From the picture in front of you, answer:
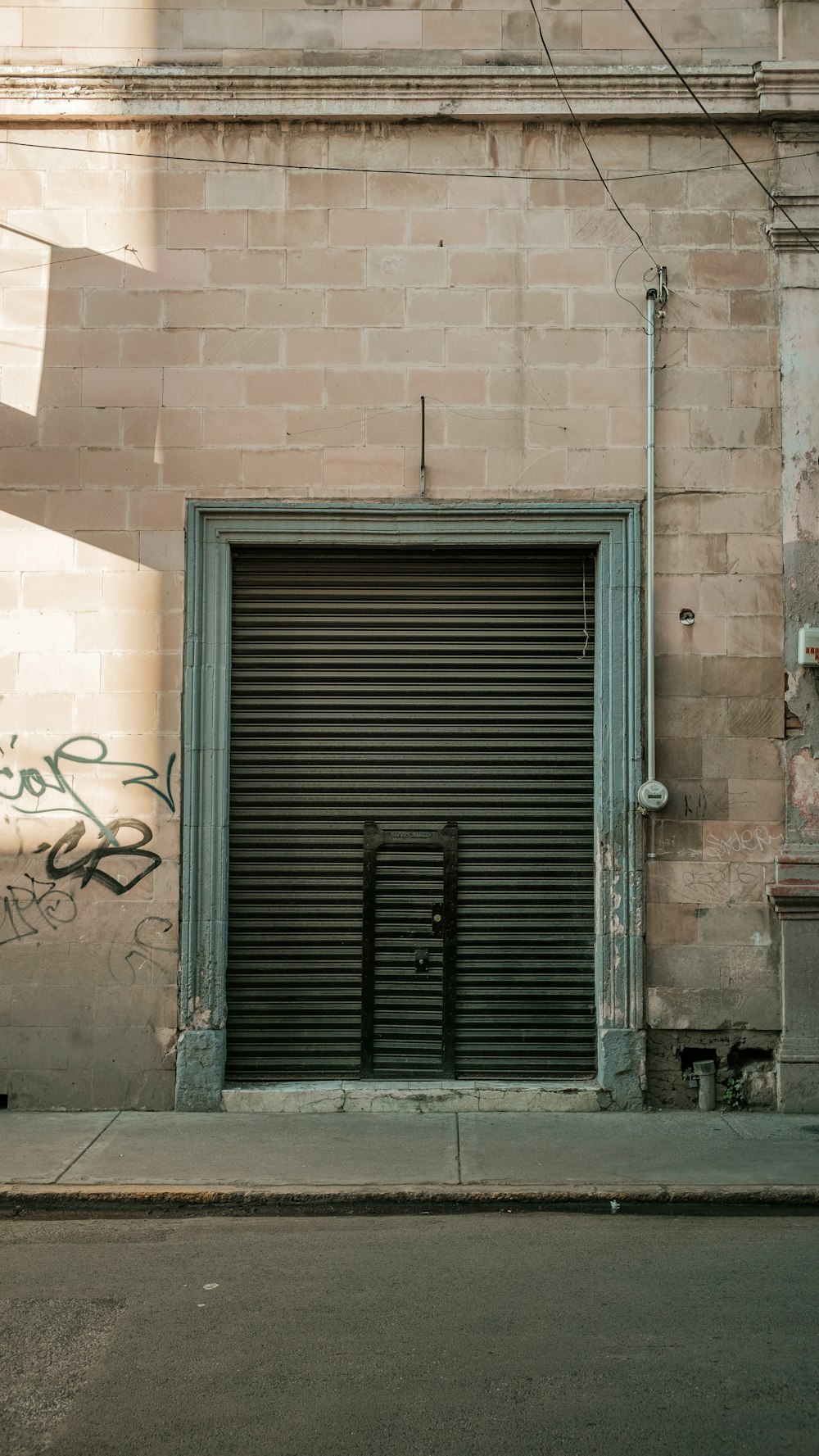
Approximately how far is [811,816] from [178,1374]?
5.57 metres

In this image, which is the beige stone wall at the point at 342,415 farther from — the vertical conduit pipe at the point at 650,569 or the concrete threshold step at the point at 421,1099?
the concrete threshold step at the point at 421,1099

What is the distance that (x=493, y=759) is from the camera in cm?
880

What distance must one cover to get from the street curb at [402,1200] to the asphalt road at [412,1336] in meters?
0.13

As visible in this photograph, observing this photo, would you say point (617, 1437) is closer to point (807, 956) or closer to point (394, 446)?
point (807, 956)

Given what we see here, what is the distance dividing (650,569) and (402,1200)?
4.40 m

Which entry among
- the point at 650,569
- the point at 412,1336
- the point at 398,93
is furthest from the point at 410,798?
the point at 398,93

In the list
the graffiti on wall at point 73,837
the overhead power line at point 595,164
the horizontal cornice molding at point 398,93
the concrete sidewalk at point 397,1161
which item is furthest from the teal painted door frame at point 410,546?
the horizontal cornice molding at point 398,93

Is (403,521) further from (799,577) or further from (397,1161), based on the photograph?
(397,1161)

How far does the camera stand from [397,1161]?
721 cm

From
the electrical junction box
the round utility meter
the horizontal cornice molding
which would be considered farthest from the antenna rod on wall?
the electrical junction box

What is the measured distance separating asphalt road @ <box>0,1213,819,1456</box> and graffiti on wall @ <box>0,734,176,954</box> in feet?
8.36

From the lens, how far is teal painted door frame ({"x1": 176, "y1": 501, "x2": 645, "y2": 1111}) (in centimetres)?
845

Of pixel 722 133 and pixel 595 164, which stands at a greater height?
pixel 722 133

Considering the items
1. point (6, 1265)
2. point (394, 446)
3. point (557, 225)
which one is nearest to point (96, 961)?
point (6, 1265)
